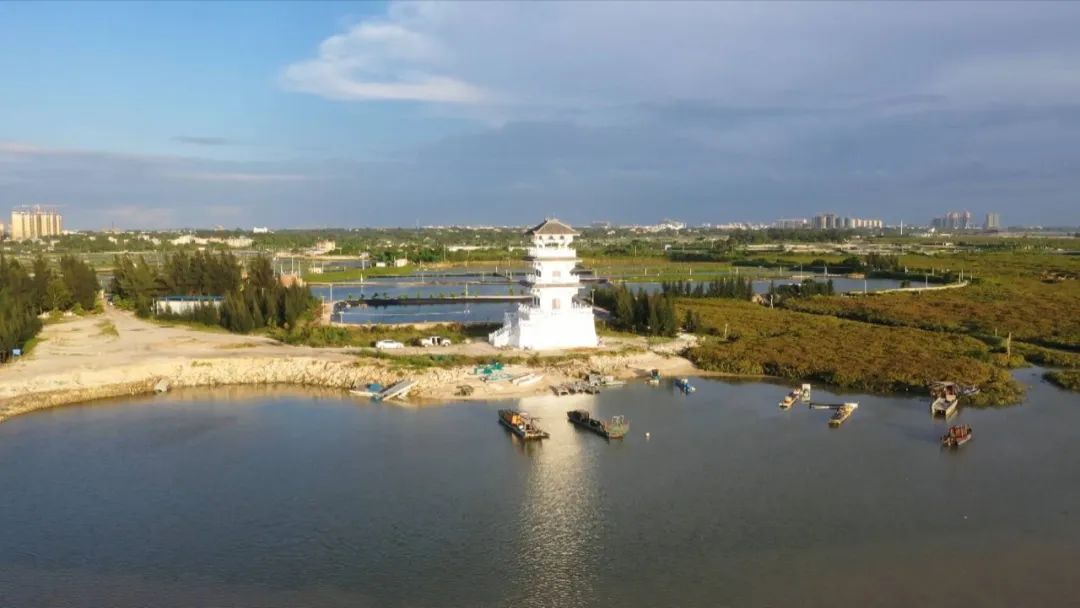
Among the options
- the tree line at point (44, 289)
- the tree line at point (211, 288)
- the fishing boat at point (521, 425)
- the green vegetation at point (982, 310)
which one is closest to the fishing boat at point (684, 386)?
the fishing boat at point (521, 425)

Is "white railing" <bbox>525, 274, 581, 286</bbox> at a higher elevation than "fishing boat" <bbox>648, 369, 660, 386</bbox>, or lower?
higher

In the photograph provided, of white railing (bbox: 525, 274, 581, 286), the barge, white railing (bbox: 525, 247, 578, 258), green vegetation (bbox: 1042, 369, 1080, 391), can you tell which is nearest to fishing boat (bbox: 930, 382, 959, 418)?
the barge

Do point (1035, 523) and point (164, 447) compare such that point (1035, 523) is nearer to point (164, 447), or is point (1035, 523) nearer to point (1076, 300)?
point (164, 447)

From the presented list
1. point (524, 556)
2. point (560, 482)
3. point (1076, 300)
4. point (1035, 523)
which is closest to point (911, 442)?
point (1035, 523)

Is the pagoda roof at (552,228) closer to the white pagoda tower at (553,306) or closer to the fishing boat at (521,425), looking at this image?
the white pagoda tower at (553,306)

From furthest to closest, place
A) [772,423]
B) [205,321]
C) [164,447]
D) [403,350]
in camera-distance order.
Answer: [205,321] < [403,350] < [772,423] < [164,447]

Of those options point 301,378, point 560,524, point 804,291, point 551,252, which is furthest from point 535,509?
point 804,291

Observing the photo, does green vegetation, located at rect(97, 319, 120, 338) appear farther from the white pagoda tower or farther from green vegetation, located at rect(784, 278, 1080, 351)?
green vegetation, located at rect(784, 278, 1080, 351)
